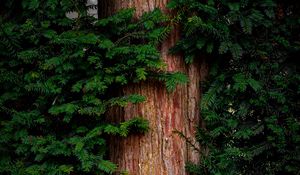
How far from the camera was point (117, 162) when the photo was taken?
139 inches

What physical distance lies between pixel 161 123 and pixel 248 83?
2.63 feet

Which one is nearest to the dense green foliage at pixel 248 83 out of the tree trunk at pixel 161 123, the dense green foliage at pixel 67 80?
the tree trunk at pixel 161 123

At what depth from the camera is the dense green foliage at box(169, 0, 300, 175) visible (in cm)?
326

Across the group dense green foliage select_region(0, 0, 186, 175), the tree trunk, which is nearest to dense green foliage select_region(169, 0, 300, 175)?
the tree trunk

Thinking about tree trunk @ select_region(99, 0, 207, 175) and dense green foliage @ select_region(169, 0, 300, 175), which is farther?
tree trunk @ select_region(99, 0, 207, 175)

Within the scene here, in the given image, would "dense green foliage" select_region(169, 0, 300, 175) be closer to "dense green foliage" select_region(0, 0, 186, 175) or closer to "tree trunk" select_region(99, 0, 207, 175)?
"tree trunk" select_region(99, 0, 207, 175)

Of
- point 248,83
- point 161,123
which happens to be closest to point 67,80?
point 161,123

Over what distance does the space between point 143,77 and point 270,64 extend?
1099 millimetres

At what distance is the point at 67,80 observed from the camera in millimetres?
3406

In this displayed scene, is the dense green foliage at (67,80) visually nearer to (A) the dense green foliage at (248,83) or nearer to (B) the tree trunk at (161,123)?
(B) the tree trunk at (161,123)

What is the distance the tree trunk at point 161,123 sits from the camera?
3.44 m

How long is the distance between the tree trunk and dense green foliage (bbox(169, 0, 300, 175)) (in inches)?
4.5

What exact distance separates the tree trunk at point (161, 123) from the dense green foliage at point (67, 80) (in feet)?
0.42

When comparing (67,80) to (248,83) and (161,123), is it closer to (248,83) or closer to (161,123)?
(161,123)
